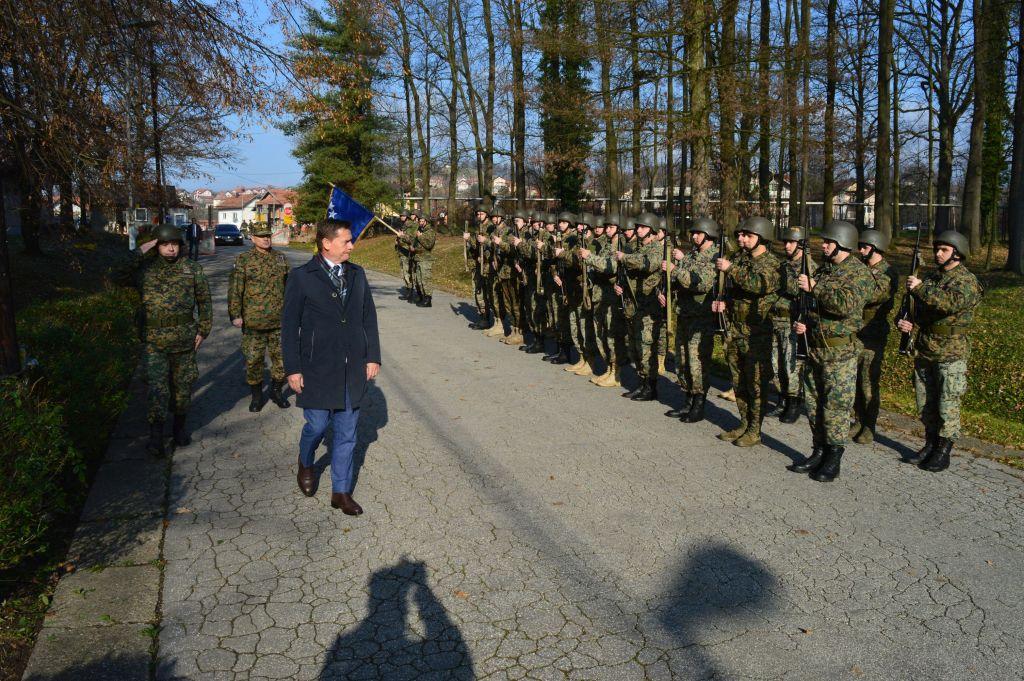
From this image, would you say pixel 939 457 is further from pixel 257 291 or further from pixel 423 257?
pixel 423 257

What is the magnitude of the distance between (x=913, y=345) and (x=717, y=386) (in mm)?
3088

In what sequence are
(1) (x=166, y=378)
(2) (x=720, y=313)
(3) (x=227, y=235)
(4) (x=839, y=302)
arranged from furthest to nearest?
(3) (x=227, y=235), (2) (x=720, y=313), (1) (x=166, y=378), (4) (x=839, y=302)

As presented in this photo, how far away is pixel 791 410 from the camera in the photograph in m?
8.14

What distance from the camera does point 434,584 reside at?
4.48m

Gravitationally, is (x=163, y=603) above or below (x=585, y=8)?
below

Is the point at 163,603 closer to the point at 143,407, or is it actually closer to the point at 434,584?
the point at 434,584

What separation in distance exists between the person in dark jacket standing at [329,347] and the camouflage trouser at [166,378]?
6.22 ft

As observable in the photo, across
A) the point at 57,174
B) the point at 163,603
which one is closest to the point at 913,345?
the point at 163,603

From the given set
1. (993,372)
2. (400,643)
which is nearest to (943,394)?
(993,372)

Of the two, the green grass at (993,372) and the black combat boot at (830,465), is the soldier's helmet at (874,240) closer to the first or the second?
the black combat boot at (830,465)

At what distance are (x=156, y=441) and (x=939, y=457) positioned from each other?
661cm

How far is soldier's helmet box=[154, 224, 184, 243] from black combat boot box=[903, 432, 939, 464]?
21.8ft

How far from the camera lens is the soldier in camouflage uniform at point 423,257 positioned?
17.3 m

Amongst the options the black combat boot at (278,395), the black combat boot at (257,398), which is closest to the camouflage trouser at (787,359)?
the black combat boot at (278,395)
